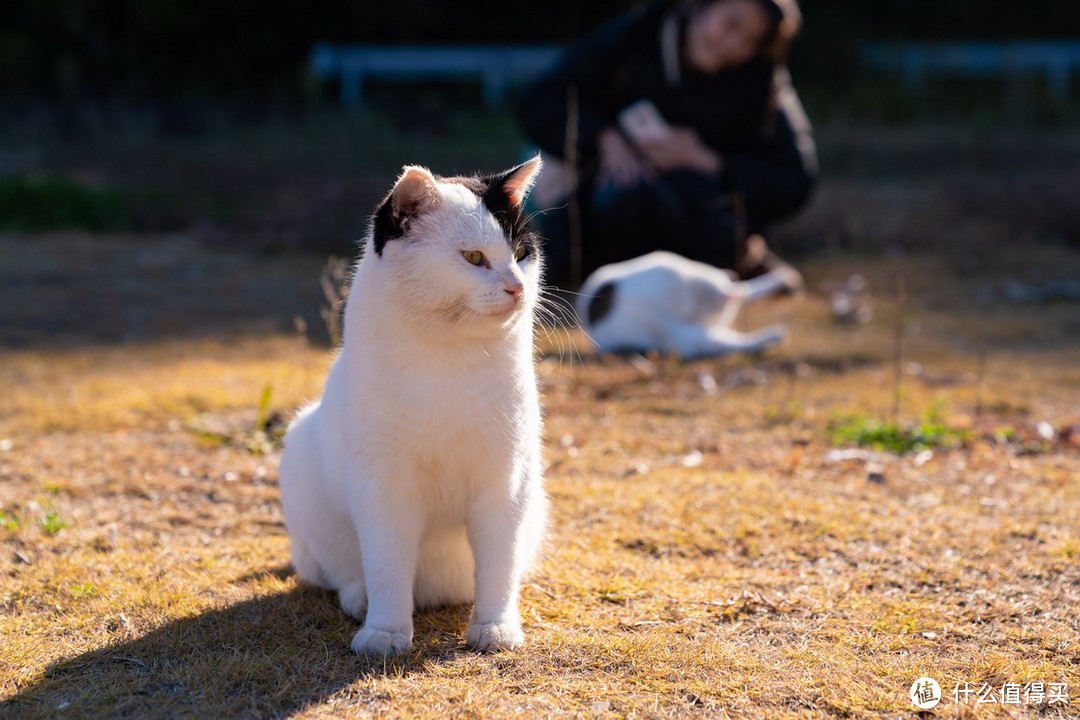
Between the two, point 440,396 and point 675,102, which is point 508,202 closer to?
point 440,396

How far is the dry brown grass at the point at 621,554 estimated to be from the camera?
77.7 inches

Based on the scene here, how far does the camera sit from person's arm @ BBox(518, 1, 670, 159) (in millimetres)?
5820

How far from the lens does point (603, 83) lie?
19.5ft

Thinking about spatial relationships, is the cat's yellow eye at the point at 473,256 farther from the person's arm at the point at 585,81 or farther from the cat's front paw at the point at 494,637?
the person's arm at the point at 585,81

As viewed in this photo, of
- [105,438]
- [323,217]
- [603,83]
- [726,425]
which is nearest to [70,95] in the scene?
[323,217]

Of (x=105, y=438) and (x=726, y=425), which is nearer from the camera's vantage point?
(x=105, y=438)

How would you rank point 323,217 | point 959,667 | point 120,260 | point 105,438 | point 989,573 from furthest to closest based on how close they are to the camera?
point 323,217, point 120,260, point 105,438, point 989,573, point 959,667

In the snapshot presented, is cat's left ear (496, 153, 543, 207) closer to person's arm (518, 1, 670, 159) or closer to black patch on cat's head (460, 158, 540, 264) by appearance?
black patch on cat's head (460, 158, 540, 264)

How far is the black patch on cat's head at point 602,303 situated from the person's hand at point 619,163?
3.56ft

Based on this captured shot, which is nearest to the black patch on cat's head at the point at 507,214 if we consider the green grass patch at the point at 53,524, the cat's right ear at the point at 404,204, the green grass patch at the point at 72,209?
the cat's right ear at the point at 404,204

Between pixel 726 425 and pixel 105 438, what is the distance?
2196 mm

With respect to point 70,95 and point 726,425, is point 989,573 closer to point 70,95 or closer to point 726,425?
point 726,425

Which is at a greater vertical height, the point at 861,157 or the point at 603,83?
the point at 603,83

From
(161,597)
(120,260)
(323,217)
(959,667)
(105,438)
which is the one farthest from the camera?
(323,217)
